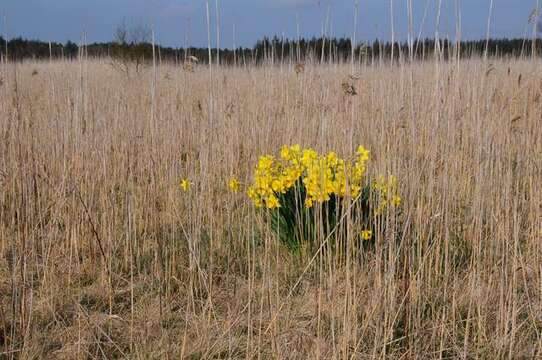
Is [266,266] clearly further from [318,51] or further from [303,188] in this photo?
[318,51]

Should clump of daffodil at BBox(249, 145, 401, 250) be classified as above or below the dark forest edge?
below

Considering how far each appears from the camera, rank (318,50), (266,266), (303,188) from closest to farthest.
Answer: (266,266) < (303,188) < (318,50)

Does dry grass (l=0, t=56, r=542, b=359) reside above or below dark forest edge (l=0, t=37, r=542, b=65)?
below

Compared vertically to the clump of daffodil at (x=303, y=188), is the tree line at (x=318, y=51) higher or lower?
higher

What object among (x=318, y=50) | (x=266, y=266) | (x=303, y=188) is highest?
(x=318, y=50)

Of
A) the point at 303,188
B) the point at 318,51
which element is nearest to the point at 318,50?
the point at 318,51

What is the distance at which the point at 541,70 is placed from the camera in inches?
280

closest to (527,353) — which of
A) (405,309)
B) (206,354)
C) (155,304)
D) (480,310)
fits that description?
(480,310)

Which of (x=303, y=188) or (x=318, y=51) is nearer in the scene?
(x=303, y=188)

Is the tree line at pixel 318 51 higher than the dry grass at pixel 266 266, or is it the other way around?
the tree line at pixel 318 51

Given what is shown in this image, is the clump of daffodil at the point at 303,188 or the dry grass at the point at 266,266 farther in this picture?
the clump of daffodil at the point at 303,188

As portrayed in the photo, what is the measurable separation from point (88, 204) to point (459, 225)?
1921 mm

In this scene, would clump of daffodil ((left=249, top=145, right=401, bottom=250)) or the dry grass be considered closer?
the dry grass

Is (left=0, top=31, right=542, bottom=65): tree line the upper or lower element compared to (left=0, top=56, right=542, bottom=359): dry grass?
upper
